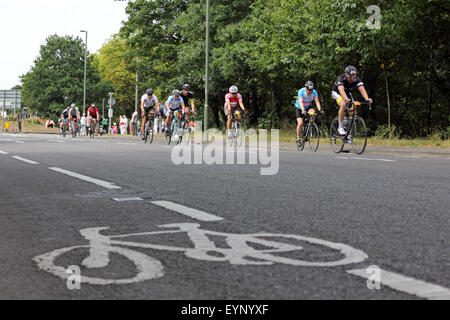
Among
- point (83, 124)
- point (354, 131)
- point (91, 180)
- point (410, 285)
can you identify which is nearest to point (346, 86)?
point (354, 131)

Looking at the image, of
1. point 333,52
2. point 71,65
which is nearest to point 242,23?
point 333,52

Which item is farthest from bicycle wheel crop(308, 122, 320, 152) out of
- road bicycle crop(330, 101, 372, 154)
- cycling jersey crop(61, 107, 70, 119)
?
cycling jersey crop(61, 107, 70, 119)

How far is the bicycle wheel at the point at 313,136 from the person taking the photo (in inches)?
675

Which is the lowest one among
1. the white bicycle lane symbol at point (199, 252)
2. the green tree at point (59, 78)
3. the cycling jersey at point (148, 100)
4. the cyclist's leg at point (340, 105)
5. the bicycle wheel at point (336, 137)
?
the white bicycle lane symbol at point (199, 252)

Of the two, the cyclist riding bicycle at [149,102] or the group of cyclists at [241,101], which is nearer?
the group of cyclists at [241,101]

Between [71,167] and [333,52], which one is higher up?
[333,52]

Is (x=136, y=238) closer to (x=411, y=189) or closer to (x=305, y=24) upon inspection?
(x=411, y=189)

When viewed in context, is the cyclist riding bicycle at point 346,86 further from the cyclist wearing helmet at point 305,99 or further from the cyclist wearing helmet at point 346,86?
the cyclist wearing helmet at point 305,99

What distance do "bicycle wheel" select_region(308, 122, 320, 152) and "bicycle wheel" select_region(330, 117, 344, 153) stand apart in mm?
733

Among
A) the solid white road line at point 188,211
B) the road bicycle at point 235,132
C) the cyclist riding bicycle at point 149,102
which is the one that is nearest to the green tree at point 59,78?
the cyclist riding bicycle at point 149,102

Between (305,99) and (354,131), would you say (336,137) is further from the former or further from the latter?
(305,99)

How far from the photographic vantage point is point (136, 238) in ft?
14.1

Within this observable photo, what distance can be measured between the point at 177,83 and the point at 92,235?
3476 centimetres

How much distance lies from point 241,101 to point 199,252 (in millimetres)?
16420
